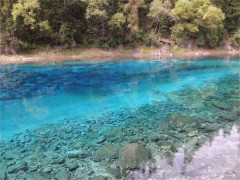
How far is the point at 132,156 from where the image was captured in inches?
359

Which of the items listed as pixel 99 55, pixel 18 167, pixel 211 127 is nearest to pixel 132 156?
pixel 18 167

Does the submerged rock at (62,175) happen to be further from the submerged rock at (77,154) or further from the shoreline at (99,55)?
the shoreline at (99,55)

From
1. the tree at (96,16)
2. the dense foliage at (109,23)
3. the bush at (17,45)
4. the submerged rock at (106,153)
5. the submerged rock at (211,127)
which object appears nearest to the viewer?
the submerged rock at (106,153)

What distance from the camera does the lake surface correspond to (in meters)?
8.84

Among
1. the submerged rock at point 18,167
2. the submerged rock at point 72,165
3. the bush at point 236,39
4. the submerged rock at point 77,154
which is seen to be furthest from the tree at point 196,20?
the submerged rock at point 18,167

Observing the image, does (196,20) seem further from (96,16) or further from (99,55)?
(99,55)

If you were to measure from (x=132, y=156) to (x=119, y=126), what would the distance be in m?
3.78

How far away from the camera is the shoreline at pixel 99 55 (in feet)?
111

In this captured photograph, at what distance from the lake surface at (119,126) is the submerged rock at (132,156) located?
3 cm

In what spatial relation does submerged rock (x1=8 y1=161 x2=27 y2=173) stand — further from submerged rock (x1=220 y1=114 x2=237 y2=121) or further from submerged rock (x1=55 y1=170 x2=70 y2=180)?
submerged rock (x1=220 y1=114 x2=237 y2=121)

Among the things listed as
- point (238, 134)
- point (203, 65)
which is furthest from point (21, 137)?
point (203, 65)

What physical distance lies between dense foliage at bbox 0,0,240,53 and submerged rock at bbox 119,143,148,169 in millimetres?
27098

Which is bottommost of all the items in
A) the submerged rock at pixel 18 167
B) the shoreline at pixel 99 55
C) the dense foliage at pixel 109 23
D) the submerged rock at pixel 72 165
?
the submerged rock at pixel 18 167

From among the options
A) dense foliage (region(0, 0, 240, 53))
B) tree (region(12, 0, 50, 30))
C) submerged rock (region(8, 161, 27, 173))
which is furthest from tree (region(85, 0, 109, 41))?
submerged rock (region(8, 161, 27, 173))
